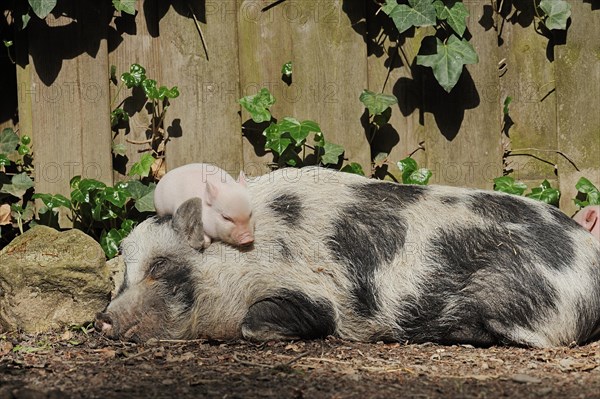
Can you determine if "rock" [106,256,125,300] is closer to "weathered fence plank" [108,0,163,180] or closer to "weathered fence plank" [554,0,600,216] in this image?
"weathered fence plank" [108,0,163,180]

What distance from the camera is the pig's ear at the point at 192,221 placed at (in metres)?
4.73

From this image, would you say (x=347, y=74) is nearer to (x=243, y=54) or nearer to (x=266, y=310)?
(x=243, y=54)

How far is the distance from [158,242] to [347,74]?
1.83 m

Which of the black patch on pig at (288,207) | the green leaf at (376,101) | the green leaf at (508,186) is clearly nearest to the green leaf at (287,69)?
the green leaf at (376,101)

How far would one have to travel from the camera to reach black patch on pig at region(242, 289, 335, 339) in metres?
4.66

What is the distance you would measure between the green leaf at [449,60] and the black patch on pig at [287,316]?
1901mm

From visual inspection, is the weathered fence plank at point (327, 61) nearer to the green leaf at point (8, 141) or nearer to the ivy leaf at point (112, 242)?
the ivy leaf at point (112, 242)

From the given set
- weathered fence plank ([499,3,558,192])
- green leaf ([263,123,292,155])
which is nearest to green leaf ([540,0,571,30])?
weathered fence plank ([499,3,558,192])

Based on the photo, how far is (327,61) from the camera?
6059 millimetres

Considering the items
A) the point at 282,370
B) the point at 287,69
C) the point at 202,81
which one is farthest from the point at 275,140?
the point at 282,370

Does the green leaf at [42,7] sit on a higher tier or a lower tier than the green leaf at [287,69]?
higher

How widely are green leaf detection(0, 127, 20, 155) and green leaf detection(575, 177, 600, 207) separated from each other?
3.46m

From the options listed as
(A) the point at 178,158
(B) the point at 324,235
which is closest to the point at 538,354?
(B) the point at 324,235

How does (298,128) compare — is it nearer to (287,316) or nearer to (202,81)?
(202,81)
